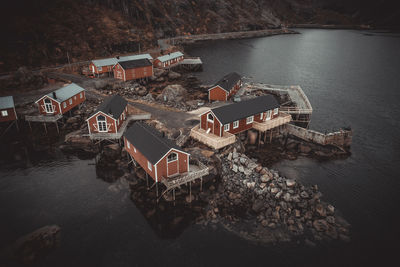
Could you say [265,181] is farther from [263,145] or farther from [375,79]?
[375,79]

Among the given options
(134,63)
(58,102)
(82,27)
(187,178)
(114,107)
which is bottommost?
(187,178)

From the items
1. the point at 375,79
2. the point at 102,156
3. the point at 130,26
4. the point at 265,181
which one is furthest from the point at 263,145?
the point at 130,26

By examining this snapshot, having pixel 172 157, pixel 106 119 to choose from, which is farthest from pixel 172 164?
pixel 106 119

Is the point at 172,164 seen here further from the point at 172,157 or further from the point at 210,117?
the point at 210,117

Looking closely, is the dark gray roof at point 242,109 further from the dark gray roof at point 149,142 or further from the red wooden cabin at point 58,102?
the red wooden cabin at point 58,102

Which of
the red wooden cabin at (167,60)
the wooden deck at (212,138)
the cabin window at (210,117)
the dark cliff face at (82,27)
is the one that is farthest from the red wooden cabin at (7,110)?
the red wooden cabin at (167,60)

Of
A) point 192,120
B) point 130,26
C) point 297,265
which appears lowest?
point 297,265
